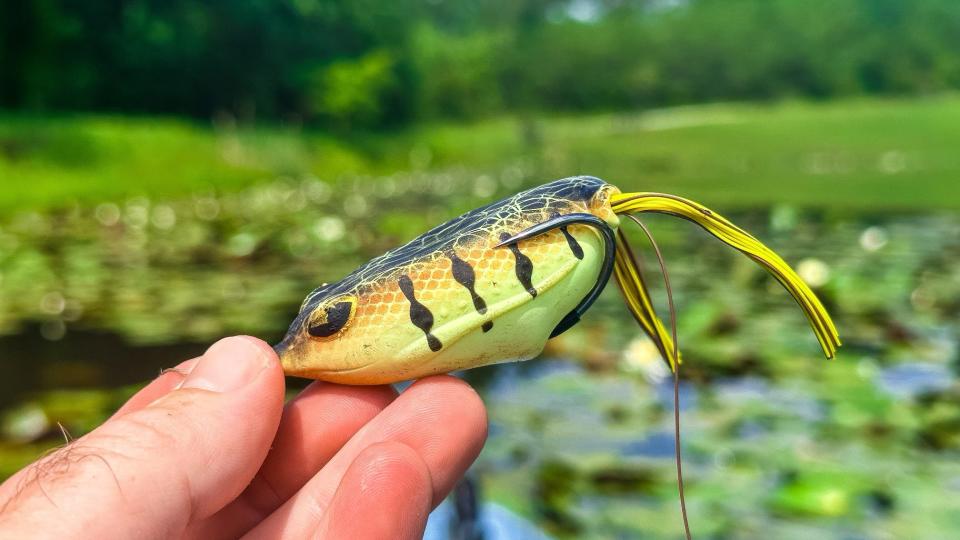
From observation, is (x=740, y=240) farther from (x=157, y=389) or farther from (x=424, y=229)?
(x=424, y=229)

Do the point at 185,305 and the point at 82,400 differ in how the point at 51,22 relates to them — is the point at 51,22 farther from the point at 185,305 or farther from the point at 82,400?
the point at 82,400

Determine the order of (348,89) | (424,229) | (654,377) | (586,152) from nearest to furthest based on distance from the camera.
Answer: (654,377)
(424,229)
(348,89)
(586,152)

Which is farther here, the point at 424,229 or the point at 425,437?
the point at 424,229

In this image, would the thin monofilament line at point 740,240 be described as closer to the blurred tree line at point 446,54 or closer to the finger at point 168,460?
the finger at point 168,460

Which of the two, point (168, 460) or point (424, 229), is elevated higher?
point (168, 460)

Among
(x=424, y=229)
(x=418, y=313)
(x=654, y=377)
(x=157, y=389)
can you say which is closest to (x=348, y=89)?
(x=424, y=229)

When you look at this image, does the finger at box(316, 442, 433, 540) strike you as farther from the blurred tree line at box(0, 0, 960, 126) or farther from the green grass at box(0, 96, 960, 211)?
the blurred tree line at box(0, 0, 960, 126)
